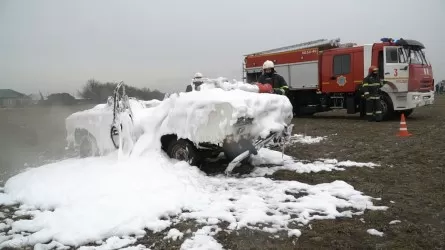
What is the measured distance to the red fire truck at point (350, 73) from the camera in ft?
43.8

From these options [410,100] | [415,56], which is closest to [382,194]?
[410,100]

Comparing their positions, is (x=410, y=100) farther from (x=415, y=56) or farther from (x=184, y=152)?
(x=184, y=152)

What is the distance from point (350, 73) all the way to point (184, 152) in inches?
419

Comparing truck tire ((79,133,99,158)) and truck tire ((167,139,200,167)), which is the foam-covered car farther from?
truck tire ((79,133,99,158))

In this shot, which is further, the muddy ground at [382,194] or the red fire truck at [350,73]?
the red fire truck at [350,73]

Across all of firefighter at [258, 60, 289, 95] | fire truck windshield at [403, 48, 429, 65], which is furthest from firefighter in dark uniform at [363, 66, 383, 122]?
firefighter at [258, 60, 289, 95]

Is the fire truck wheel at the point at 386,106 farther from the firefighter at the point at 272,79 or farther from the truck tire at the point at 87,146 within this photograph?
the truck tire at the point at 87,146

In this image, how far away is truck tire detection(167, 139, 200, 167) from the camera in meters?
6.18

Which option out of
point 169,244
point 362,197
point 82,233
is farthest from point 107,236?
point 362,197

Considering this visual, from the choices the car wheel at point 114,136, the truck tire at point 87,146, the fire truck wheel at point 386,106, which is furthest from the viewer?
the fire truck wheel at point 386,106

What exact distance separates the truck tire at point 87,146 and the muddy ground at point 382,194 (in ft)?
4.57

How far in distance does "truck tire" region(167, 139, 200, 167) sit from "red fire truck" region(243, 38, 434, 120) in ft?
31.4

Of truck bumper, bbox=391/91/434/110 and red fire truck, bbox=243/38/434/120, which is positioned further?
red fire truck, bbox=243/38/434/120

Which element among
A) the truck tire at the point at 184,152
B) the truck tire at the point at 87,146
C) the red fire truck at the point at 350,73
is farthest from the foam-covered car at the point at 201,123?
the red fire truck at the point at 350,73
